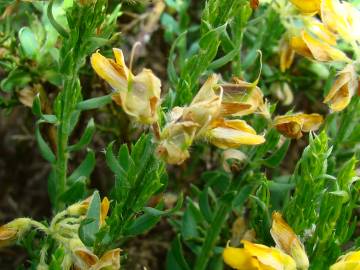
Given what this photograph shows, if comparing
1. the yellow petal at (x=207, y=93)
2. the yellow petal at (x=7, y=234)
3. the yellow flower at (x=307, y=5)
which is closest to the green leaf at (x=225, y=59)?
the yellow flower at (x=307, y=5)

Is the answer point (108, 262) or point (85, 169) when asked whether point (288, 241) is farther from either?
point (85, 169)

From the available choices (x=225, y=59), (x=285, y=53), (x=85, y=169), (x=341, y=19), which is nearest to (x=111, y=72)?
(x=225, y=59)

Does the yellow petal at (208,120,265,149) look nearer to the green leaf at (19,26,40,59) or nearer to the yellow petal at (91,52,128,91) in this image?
the yellow petal at (91,52,128,91)

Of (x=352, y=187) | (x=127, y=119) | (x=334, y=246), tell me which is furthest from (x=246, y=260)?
(x=127, y=119)

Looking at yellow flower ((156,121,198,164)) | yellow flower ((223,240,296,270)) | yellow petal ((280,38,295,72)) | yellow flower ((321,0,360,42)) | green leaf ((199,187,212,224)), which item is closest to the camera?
yellow flower ((156,121,198,164))

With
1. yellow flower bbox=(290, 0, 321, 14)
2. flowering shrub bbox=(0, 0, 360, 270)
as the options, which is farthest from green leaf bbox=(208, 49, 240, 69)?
yellow flower bbox=(290, 0, 321, 14)

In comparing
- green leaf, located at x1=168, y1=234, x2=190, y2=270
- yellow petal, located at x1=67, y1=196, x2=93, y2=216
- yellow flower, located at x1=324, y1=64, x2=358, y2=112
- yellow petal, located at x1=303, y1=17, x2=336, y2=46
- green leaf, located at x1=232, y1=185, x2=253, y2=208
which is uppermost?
yellow petal, located at x1=303, y1=17, x2=336, y2=46

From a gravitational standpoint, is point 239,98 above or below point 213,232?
above

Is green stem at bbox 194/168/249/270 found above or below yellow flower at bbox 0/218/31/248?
below
